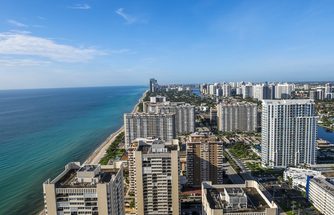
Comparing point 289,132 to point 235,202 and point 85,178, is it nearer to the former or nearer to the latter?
point 235,202

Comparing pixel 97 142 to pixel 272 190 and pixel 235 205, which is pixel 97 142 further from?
pixel 235 205

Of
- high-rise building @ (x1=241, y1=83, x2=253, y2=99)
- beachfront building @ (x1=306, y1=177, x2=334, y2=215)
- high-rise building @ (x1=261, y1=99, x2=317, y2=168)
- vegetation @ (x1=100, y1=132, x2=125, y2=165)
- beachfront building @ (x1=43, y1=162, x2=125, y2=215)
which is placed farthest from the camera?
high-rise building @ (x1=241, y1=83, x2=253, y2=99)

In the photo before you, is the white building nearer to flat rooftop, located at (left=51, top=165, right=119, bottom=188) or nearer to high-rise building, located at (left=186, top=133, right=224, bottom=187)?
high-rise building, located at (left=186, top=133, right=224, bottom=187)

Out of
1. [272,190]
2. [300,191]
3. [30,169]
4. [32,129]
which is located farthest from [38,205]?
[32,129]

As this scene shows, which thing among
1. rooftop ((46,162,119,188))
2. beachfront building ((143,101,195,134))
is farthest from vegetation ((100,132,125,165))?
rooftop ((46,162,119,188))

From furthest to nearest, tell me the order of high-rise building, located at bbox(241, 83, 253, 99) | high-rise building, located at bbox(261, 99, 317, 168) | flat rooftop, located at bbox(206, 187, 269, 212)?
high-rise building, located at bbox(241, 83, 253, 99) < high-rise building, located at bbox(261, 99, 317, 168) < flat rooftop, located at bbox(206, 187, 269, 212)

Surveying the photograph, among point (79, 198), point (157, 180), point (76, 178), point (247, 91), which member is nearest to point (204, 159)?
point (157, 180)

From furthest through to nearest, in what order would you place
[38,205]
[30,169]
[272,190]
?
[30,169] < [272,190] < [38,205]

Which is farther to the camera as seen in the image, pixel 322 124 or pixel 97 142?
pixel 322 124
